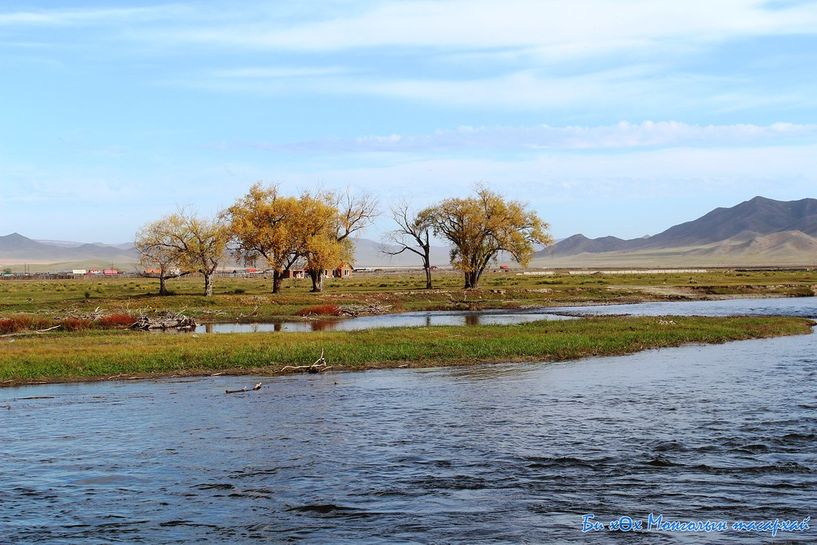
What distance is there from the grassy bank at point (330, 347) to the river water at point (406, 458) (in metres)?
2.59

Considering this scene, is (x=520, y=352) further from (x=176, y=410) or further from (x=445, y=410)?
(x=176, y=410)

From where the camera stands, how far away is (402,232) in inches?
4119

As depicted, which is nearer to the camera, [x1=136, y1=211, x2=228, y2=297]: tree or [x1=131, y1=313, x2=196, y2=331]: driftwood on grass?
[x1=131, y1=313, x2=196, y2=331]: driftwood on grass

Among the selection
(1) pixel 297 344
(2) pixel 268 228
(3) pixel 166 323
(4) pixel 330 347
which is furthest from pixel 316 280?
(4) pixel 330 347

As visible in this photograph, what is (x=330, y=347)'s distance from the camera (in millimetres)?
39031

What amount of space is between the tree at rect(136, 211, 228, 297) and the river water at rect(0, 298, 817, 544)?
175ft

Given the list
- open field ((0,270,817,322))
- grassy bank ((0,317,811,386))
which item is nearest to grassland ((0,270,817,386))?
grassy bank ((0,317,811,386))

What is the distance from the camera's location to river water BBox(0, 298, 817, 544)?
16.5 metres

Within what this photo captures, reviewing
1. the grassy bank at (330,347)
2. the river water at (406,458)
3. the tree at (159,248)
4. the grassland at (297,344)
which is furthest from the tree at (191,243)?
the river water at (406,458)

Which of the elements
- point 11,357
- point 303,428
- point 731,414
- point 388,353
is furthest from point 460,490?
point 11,357

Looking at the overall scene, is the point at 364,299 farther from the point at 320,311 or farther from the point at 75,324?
the point at 75,324

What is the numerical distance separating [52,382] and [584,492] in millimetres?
23624

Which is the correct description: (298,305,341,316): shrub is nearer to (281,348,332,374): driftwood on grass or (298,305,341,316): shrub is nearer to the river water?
(281,348,332,374): driftwood on grass

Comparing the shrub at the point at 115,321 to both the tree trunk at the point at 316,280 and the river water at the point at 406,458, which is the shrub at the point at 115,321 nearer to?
the river water at the point at 406,458
